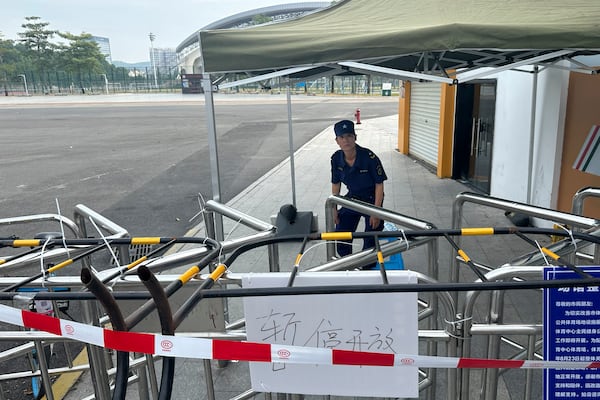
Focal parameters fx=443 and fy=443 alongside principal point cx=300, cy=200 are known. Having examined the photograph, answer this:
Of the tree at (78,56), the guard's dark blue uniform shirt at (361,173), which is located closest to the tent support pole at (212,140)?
the guard's dark blue uniform shirt at (361,173)

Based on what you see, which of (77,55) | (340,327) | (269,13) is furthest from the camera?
(269,13)

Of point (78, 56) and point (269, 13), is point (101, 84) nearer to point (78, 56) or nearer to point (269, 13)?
point (78, 56)

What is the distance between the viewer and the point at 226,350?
1.50 metres

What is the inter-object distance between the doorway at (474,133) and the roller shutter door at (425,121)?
3.16 feet

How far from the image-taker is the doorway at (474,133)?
8539 mm

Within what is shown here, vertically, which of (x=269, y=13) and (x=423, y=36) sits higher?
(x=269, y=13)

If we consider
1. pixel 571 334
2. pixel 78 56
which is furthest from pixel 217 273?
pixel 78 56

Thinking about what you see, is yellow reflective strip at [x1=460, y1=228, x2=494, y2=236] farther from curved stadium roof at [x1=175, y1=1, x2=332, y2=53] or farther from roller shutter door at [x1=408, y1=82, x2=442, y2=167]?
curved stadium roof at [x1=175, y1=1, x2=332, y2=53]

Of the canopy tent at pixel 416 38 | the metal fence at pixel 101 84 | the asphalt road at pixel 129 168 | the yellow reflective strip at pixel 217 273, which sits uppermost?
the metal fence at pixel 101 84

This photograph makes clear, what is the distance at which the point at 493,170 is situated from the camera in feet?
25.9

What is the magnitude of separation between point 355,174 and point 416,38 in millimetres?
1841

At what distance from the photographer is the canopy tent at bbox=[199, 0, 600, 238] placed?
9.87ft

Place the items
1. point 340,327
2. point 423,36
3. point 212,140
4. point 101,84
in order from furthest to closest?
1. point 101,84
2. point 212,140
3. point 423,36
4. point 340,327

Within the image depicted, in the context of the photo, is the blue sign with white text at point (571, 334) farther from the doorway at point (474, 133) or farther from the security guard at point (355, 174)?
the doorway at point (474, 133)
